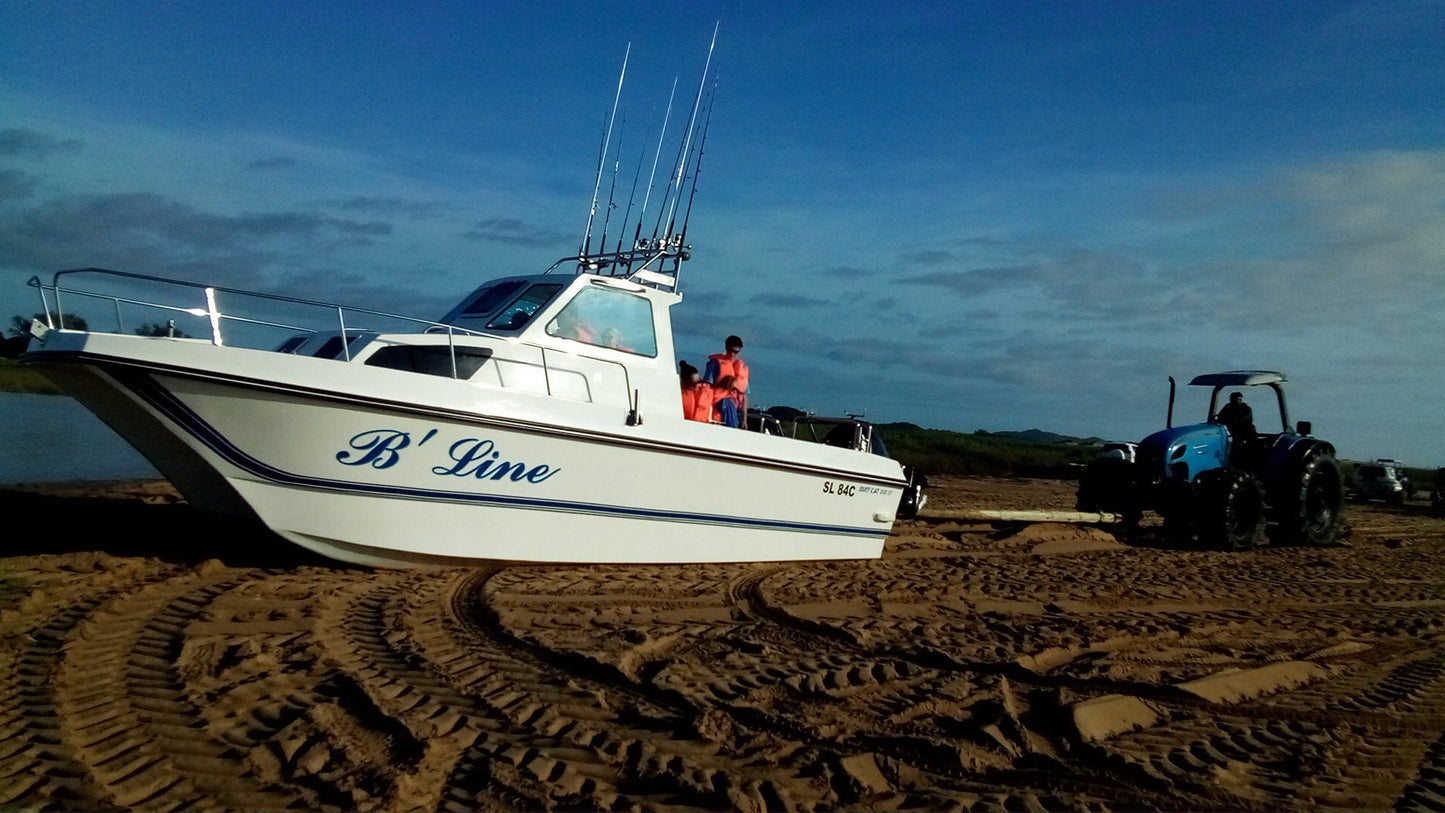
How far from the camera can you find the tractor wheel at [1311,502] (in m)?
11.5

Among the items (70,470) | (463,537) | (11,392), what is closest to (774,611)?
(463,537)

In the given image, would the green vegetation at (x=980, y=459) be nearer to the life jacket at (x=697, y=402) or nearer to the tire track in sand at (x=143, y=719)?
the life jacket at (x=697, y=402)

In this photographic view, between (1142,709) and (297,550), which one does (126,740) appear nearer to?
(297,550)

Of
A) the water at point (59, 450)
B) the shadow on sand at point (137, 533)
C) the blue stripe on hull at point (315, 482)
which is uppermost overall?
the blue stripe on hull at point (315, 482)

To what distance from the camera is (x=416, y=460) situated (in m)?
5.94

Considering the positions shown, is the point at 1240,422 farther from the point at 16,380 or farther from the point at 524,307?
the point at 16,380

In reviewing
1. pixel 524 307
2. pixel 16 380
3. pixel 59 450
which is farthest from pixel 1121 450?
pixel 16 380

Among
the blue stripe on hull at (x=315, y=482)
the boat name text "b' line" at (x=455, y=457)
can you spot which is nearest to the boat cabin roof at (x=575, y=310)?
the boat name text "b' line" at (x=455, y=457)

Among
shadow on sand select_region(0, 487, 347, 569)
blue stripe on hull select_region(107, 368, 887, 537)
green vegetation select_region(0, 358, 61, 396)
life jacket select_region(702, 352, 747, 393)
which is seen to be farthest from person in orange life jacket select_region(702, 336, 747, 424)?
green vegetation select_region(0, 358, 61, 396)

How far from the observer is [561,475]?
650 cm

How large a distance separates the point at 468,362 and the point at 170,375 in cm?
185

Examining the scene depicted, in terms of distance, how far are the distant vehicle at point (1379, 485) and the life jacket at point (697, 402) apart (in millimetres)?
24412

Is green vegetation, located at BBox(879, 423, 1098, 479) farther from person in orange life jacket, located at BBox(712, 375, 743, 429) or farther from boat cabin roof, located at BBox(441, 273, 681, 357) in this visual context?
boat cabin roof, located at BBox(441, 273, 681, 357)

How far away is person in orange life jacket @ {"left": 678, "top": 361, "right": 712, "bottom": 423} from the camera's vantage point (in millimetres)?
8016
